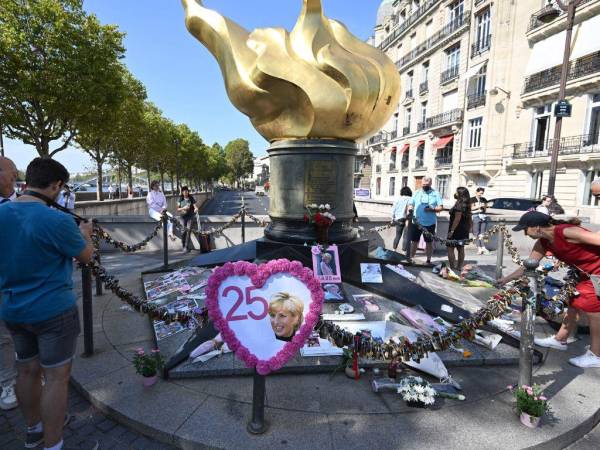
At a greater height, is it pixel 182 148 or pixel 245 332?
pixel 182 148

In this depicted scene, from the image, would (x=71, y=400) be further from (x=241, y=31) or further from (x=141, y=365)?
(x=241, y=31)

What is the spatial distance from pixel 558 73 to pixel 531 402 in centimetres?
2654

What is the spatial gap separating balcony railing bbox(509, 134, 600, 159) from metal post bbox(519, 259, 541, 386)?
22.5m

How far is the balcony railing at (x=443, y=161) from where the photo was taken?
104 ft

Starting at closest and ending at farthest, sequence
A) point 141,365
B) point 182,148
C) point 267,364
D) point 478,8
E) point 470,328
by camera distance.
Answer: point 267,364
point 470,328
point 141,365
point 478,8
point 182,148

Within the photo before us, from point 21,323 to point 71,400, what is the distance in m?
1.49

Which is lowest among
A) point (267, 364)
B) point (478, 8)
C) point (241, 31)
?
point (267, 364)

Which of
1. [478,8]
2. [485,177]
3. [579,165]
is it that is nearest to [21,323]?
[579,165]

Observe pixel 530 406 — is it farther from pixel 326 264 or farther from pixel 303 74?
pixel 303 74

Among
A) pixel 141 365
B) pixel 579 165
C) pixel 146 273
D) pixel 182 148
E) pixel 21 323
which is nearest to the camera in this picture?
pixel 21 323

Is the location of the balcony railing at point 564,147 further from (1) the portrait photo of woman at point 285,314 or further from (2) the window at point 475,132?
(1) the portrait photo of woman at point 285,314

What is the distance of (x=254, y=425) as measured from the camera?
271 centimetres

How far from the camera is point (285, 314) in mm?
2461

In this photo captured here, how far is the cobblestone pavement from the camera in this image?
2721mm
